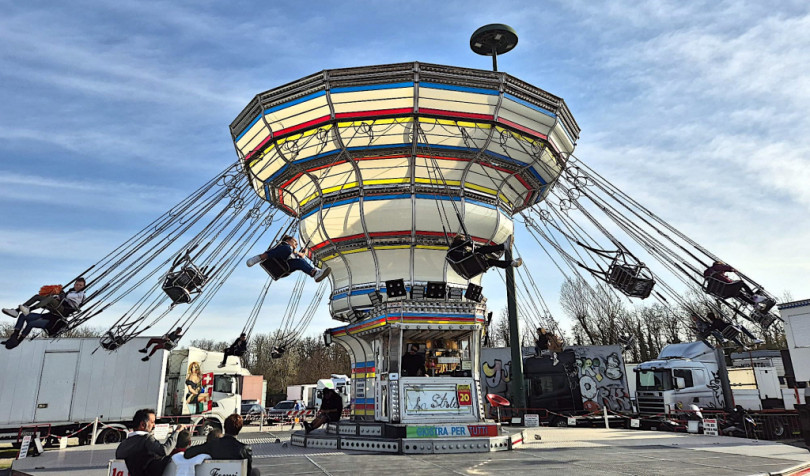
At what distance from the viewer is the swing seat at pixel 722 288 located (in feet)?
41.4

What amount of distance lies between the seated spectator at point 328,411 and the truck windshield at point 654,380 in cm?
1606

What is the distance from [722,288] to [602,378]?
49.1 ft

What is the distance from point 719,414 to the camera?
2092 centimetres

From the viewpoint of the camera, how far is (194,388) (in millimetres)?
22094

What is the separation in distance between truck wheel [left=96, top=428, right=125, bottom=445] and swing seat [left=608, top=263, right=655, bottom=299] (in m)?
18.7

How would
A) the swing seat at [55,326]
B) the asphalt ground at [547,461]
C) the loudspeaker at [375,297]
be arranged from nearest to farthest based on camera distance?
the asphalt ground at [547,461]
the swing seat at [55,326]
the loudspeaker at [375,297]

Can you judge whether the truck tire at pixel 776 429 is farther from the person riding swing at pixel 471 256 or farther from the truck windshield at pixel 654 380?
the person riding swing at pixel 471 256

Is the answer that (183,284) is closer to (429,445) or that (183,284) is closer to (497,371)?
(429,445)

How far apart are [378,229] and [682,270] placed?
9.14 metres

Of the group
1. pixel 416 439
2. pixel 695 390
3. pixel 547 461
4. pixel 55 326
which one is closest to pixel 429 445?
pixel 416 439

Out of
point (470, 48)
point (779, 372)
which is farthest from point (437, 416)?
point (779, 372)

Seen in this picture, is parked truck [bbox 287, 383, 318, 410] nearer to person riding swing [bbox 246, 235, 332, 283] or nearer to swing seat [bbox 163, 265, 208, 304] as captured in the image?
swing seat [bbox 163, 265, 208, 304]

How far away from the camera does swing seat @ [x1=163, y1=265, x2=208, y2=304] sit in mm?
13602

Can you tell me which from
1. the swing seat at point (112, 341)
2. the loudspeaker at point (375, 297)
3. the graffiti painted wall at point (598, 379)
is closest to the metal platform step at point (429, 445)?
the loudspeaker at point (375, 297)
